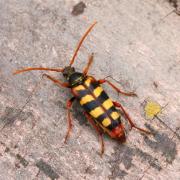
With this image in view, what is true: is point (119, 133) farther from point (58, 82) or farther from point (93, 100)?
point (58, 82)

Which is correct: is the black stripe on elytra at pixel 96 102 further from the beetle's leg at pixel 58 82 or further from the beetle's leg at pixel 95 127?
the beetle's leg at pixel 58 82

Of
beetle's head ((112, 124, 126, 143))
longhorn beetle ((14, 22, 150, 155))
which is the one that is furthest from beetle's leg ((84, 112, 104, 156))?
beetle's head ((112, 124, 126, 143))

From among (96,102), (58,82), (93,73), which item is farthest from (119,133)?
(58,82)

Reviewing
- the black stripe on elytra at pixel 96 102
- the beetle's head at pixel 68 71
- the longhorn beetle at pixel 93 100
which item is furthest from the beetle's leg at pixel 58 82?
the black stripe on elytra at pixel 96 102

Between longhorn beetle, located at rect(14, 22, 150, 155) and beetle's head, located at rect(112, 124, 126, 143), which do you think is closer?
beetle's head, located at rect(112, 124, 126, 143)

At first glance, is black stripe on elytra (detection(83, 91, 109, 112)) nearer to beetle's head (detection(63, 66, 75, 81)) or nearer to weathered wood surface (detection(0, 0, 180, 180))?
weathered wood surface (detection(0, 0, 180, 180))

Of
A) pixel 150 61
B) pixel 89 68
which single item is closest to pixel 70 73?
pixel 89 68
